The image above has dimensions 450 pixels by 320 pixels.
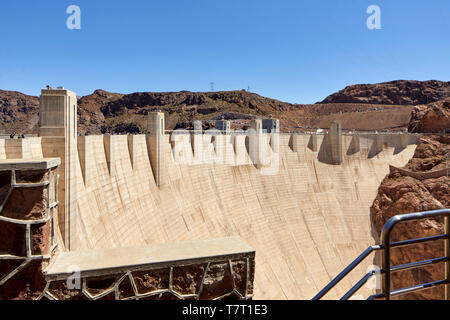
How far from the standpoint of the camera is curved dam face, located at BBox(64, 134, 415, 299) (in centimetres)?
1052

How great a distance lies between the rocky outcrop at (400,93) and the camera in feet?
269

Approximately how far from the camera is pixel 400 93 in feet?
275

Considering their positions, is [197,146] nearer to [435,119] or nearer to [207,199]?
[207,199]

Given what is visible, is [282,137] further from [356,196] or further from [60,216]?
[60,216]

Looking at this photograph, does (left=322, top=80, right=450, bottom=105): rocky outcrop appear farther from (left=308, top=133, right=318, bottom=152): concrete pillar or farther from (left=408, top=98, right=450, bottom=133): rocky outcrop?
(left=308, top=133, right=318, bottom=152): concrete pillar

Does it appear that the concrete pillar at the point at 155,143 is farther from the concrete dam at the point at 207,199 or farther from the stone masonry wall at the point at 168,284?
the stone masonry wall at the point at 168,284

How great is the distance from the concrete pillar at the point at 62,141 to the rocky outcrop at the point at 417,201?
2134 centimetres

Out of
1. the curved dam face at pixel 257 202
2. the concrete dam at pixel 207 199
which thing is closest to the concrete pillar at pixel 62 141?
the concrete dam at pixel 207 199

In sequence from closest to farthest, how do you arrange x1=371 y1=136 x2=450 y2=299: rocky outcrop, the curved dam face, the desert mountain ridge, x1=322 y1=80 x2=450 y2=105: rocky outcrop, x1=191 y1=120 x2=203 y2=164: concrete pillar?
the curved dam face, x1=191 y1=120 x2=203 y2=164: concrete pillar, x1=371 y1=136 x2=450 y2=299: rocky outcrop, the desert mountain ridge, x1=322 y1=80 x2=450 y2=105: rocky outcrop

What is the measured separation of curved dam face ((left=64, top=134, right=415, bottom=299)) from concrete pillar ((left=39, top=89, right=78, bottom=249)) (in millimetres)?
315

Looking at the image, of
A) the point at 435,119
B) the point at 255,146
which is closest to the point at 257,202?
the point at 255,146

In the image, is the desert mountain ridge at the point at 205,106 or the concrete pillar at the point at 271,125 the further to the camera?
the desert mountain ridge at the point at 205,106

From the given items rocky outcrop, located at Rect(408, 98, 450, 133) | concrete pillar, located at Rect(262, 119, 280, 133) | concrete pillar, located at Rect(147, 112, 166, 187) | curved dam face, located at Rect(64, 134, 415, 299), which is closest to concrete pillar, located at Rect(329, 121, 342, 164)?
curved dam face, located at Rect(64, 134, 415, 299)

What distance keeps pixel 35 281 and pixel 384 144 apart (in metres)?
29.3
